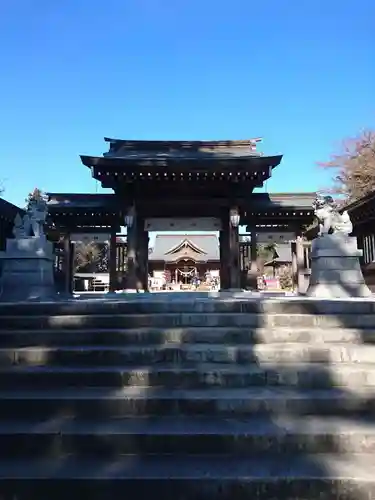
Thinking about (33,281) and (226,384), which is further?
(33,281)

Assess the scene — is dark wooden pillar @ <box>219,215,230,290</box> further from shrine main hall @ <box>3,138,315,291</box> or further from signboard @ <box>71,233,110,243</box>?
signboard @ <box>71,233,110,243</box>

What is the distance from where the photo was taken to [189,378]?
3484 millimetres

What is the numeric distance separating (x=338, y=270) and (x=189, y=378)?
18.6ft

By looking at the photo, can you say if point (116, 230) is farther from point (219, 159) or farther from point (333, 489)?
point (333, 489)

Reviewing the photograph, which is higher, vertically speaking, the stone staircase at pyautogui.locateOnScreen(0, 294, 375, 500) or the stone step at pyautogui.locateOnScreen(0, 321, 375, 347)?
the stone step at pyautogui.locateOnScreen(0, 321, 375, 347)

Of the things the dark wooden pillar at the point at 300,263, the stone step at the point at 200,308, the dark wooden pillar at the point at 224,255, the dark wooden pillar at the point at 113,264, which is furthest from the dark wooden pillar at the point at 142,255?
the stone step at the point at 200,308

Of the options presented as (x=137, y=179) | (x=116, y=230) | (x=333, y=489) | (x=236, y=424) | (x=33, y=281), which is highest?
(x=137, y=179)

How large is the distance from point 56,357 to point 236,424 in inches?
75.1

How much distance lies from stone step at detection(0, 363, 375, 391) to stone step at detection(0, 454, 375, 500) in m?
0.98

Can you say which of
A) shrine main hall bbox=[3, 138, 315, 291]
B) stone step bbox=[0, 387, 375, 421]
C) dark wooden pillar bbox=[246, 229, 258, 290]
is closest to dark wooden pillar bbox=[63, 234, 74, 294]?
shrine main hall bbox=[3, 138, 315, 291]

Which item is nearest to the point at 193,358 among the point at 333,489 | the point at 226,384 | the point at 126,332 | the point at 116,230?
the point at 226,384

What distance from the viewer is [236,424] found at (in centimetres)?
294

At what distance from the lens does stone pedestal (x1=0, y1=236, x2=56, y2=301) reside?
24.7 ft

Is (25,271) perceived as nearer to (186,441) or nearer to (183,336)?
(183,336)
